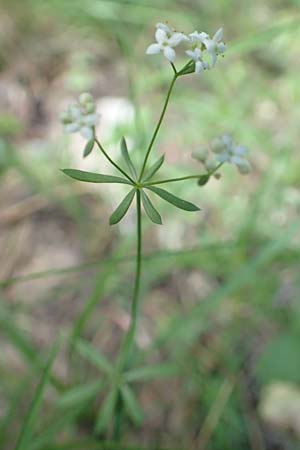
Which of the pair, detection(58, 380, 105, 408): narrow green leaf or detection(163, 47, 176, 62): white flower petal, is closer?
detection(163, 47, 176, 62): white flower petal

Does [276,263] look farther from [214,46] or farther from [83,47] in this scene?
[83,47]

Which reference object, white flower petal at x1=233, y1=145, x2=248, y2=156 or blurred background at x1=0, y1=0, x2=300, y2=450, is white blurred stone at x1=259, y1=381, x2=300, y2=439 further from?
white flower petal at x1=233, y1=145, x2=248, y2=156

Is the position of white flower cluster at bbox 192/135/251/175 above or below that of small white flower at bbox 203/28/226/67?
below

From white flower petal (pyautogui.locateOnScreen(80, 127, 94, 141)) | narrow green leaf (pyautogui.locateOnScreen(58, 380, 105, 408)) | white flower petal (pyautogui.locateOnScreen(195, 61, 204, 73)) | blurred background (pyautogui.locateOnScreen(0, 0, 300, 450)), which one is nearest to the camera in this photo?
white flower petal (pyautogui.locateOnScreen(195, 61, 204, 73))

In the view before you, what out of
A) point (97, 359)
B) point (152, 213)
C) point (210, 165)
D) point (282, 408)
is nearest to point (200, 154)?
point (210, 165)

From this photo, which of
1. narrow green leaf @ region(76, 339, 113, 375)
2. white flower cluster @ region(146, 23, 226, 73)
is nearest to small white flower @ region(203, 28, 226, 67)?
white flower cluster @ region(146, 23, 226, 73)

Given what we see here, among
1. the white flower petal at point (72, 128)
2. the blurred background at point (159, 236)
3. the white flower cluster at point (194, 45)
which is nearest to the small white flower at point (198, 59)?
the white flower cluster at point (194, 45)

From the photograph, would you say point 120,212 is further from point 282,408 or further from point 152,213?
point 282,408
